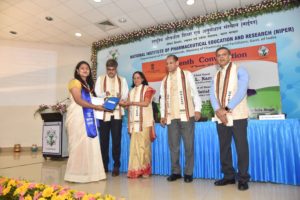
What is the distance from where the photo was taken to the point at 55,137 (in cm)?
522

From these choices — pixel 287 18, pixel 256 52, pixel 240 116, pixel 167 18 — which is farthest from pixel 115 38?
pixel 240 116

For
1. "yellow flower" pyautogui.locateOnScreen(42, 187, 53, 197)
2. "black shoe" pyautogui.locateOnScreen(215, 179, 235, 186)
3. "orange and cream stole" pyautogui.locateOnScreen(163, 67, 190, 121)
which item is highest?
"orange and cream stole" pyautogui.locateOnScreen(163, 67, 190, 121)

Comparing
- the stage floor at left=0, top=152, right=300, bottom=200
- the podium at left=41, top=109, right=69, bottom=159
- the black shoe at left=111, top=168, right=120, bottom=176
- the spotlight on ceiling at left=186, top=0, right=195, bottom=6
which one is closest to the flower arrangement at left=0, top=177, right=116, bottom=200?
the stage floor at left=0, top=152, right=300, bottom=200

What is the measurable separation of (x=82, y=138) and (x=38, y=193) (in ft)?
4.85

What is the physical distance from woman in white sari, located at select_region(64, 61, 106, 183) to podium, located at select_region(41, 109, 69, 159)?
7.83 ft

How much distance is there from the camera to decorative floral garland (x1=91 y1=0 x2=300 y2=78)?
4.54m

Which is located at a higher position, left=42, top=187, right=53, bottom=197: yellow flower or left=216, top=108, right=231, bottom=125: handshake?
left=216, top=108, right=231, bottom=125: handshake

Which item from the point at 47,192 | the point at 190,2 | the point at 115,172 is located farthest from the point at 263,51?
the point at 47,192

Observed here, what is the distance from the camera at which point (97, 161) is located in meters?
2.92

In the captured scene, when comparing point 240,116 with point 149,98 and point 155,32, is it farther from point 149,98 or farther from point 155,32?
point 155,32

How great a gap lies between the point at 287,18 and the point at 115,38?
12.7 ft

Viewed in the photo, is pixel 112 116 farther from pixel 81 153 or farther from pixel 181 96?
pixel 181 96

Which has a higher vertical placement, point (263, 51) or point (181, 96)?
point (263, 51)

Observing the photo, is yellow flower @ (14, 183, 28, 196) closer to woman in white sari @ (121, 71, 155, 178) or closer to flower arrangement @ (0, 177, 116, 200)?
flower arrangement @ (0, 177, 116, 200)
